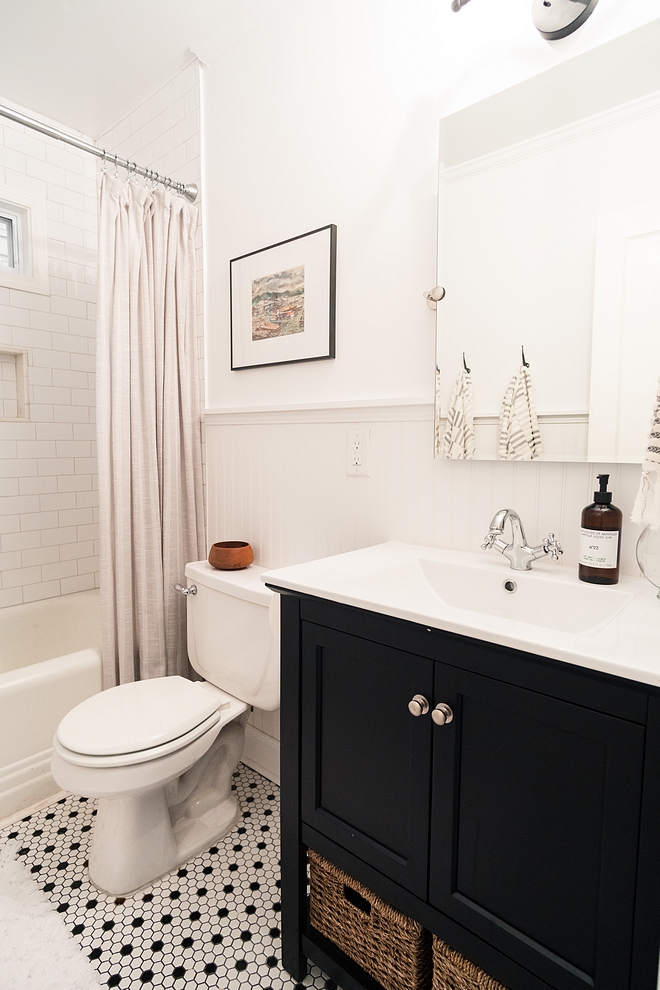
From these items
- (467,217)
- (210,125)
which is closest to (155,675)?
(467,217)

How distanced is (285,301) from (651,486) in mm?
1300

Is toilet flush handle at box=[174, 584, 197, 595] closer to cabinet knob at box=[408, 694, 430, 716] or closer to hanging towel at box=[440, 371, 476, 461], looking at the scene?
hanging towel at box=[440, 371, 476, 461]

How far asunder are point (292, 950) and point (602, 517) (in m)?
1.18

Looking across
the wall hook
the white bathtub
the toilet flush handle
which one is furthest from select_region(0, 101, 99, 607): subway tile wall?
the wall hook

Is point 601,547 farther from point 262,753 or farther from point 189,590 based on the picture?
point 262,753

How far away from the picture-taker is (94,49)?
2.00 m

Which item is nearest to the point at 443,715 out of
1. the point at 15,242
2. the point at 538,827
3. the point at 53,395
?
the point at 538,827

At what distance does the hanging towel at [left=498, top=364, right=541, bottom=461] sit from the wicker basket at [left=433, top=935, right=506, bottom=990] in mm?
977

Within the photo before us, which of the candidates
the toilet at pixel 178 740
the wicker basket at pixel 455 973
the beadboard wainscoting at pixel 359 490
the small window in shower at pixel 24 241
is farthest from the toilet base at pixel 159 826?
the small window in shower at pixel 24 241

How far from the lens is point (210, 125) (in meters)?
2.03

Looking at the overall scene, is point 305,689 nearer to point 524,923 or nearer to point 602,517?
point 524,923

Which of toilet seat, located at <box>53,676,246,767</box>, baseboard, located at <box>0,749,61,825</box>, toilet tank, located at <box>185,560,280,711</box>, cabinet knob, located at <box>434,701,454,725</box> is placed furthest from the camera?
Answer: baseboard, located at <box>0,749,61,825</box>

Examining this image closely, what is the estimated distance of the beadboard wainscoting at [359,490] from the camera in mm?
1244

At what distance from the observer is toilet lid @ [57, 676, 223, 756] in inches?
53.7
